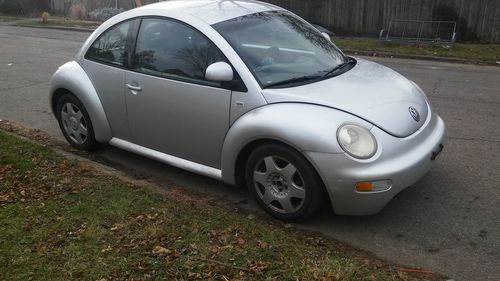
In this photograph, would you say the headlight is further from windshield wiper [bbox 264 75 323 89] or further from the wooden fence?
the wooden fence

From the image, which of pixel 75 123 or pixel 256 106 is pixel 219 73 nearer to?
pixel 256 106

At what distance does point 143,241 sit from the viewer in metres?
3.42

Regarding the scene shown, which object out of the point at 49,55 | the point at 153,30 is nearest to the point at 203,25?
the point at 153,30

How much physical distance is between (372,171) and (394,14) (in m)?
13.9

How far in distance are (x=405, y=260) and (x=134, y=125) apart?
8.86 feet

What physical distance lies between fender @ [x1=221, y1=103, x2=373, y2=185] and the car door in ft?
0.77

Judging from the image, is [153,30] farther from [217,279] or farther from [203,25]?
[217,279]

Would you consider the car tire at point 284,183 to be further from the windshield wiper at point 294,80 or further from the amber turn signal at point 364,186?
the windshield wiper at point 294,80

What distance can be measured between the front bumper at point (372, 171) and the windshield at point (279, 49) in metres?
0.85

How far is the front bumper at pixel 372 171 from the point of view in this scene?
352cm

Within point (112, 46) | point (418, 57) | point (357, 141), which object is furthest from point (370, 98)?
point (418, 57)

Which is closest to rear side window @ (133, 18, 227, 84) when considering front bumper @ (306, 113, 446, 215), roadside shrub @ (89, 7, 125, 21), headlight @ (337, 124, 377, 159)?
headlight @ (337, 124, 377, 159)

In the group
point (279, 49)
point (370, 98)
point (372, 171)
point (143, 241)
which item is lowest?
point (143, 241)

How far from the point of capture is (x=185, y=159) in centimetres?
454
